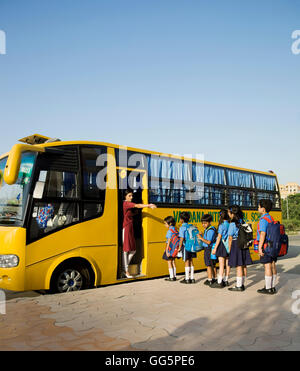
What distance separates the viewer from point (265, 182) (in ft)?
44.3

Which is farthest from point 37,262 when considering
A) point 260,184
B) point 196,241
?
point 260,184

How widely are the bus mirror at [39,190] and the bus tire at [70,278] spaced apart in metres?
1.42

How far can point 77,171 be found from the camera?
24.6 ft

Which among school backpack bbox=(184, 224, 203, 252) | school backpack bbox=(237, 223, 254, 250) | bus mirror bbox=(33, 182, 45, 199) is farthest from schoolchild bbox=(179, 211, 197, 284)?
bus mirror bbox=(33, 182, 45, 199)

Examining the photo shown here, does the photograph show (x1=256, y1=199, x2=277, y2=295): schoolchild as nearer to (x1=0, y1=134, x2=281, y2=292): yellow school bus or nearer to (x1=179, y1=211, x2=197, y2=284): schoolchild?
(x1=179, y1=211, x2=197, y2=284): schoolchild

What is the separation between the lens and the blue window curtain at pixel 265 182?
1308 cm

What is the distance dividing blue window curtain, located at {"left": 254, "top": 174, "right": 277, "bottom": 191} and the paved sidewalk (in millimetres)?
5856

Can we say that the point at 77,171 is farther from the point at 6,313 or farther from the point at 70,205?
the point at 6,313

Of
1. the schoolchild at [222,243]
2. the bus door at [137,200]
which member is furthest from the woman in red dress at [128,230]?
the schoolchild at [222,243]

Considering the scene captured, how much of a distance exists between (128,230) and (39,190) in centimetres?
237

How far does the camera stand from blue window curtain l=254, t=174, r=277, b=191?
13.1m

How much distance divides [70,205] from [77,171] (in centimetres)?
73

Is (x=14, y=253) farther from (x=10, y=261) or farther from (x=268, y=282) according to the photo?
(x=268, y=282)

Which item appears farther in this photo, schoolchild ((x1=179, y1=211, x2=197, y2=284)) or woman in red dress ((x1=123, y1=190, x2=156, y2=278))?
schoolchild ((x1=179, y1=211, x2=197, y2=284))
